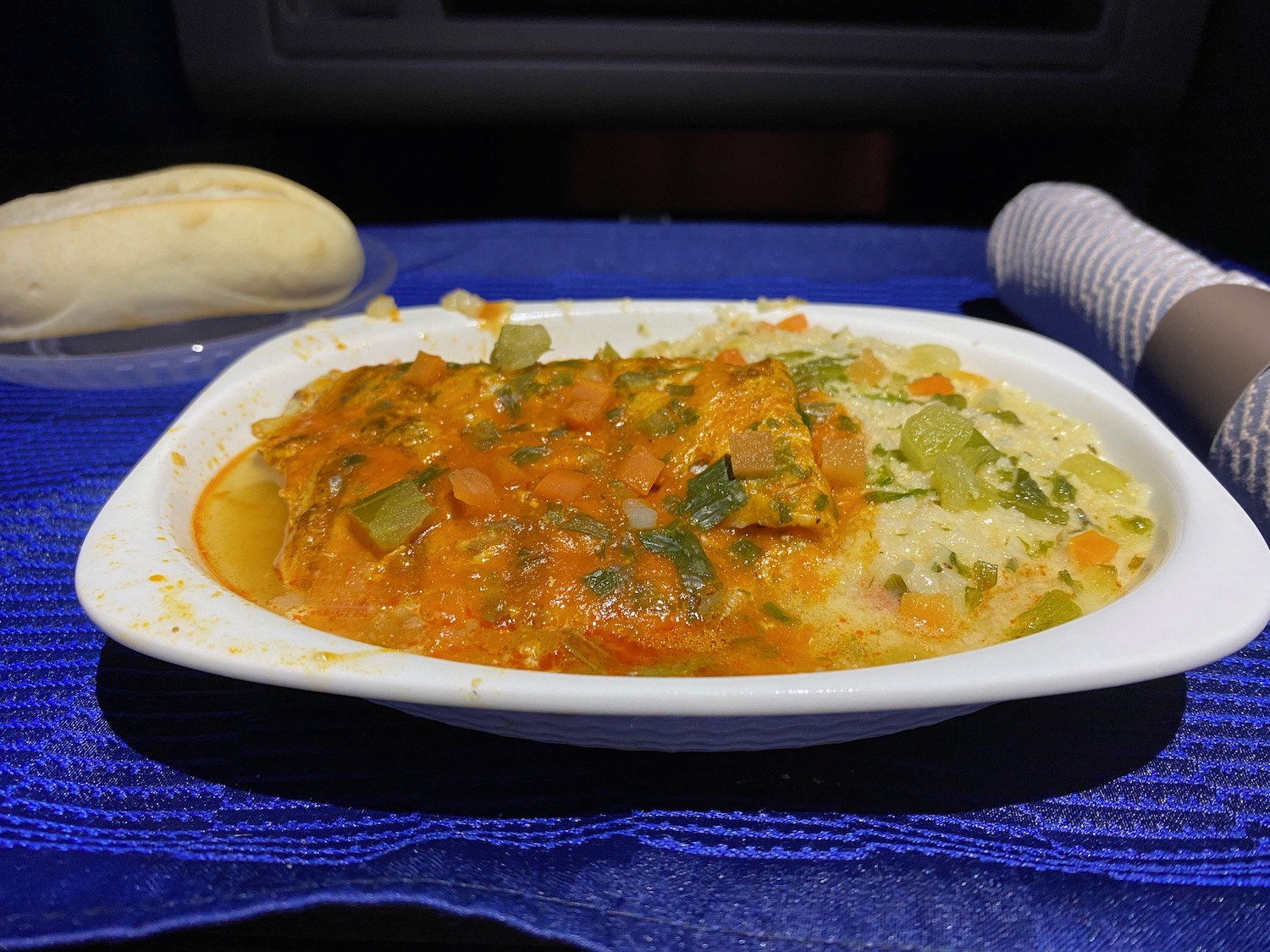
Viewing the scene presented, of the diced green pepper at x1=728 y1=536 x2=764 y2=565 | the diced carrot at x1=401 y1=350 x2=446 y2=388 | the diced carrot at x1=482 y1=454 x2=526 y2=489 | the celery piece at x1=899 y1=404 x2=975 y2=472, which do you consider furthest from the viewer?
the diced carrot at x1=401 y1=350 x2=446 y2=388

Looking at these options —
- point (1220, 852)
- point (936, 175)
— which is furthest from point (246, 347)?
point (936, 175)

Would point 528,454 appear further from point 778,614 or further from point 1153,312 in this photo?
point 1153,312

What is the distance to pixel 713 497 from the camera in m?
1.79

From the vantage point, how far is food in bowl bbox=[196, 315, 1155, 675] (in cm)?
163

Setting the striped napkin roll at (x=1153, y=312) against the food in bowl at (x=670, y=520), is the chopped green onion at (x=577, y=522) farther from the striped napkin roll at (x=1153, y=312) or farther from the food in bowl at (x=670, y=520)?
the striped napkin roll at (x=1153, y=312)

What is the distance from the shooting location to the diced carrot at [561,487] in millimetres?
1810

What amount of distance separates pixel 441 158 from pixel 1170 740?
500 cm

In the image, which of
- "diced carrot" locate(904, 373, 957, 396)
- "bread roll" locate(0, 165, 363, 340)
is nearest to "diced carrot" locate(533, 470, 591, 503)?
"diced carrot" locate(904, 373, 957, 396)

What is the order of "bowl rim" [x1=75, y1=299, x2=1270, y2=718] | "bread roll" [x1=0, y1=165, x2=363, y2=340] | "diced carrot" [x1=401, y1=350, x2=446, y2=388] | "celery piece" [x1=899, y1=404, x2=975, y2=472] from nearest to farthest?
"bowl rim" [x1=75, y1=299, x2=1270, y2=718], "celery piece" [x1=899, y1=404, x2=975, y2=472], "diced carrot" [x1=401, y1=350, x2=446, y2=388], "bread roll" [x1=0, y1=165, x2=363, y2=340]

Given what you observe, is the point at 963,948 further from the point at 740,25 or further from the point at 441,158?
the point at 441,158

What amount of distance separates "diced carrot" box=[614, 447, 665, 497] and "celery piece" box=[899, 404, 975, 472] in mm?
632

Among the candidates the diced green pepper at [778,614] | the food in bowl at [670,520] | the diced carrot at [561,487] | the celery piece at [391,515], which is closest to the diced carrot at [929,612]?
the food in bowl at [670,520]

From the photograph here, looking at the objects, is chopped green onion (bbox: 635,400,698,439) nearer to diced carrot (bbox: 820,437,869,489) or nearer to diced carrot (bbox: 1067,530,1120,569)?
diced carrot (bbox: 820,437,869,489)

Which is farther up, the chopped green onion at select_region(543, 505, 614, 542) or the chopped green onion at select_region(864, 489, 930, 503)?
the chopped green onion at select_region(543, 505, 614, 542)
